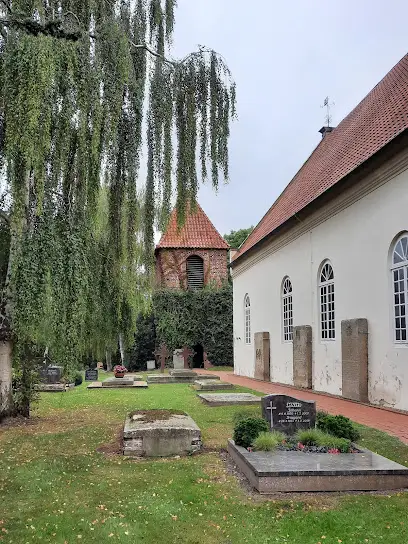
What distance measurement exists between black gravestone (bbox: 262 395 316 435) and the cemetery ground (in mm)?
945

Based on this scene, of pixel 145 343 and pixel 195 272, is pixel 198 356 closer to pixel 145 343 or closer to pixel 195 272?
pixel 145 343

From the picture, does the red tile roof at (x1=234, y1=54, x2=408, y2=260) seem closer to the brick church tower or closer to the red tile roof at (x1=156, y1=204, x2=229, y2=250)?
the red tile roof at (x1=156, y1=204, x2=229, y2=250)

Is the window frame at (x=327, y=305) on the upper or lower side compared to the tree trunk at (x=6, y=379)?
upper

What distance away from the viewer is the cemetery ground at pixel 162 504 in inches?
192

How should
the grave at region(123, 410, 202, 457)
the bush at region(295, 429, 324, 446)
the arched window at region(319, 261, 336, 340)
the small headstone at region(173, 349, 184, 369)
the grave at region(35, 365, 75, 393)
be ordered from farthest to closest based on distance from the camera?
the small headstone at region(173, 349, 184, 369)
the grave at region(35, 365, 75, 393)
the arched window at region(319, 261, 336, 340)
the grave at region(123, 410, 202, 457)
the bush at region(295, 429, 324, 446)

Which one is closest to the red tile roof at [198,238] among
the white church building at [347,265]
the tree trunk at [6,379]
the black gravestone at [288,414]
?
the white church building at [347,265]

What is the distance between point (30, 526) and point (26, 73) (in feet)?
16.7

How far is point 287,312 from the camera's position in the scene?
21.5m

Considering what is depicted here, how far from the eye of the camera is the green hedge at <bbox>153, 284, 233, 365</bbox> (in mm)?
35406

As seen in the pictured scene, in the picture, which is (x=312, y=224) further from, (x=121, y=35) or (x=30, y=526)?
(x=30, y=526)

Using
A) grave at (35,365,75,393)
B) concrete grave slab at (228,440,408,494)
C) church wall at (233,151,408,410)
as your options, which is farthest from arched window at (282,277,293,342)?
concrete grave slab at (228,440,408,494)

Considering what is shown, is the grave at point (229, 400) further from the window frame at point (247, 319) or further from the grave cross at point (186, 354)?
the grave cross at point (186, 354)

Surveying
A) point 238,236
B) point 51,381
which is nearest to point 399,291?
point 51,381

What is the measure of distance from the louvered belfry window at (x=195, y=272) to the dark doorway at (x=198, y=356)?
4.01 m
